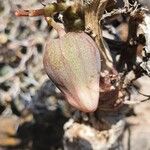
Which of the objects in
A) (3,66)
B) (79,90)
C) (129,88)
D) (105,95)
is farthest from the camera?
(3,66)

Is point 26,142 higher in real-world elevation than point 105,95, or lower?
lower

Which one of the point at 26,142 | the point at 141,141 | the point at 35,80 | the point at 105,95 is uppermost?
the point at 105,95

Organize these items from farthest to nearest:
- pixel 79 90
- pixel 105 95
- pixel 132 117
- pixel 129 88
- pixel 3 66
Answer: pixel 3 66, pixel 132 117, pixel 129 88, pixel 105 95, pixel 79 90

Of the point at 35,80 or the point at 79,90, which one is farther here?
the point at 35,80

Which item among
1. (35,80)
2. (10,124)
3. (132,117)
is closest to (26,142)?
(10,124)

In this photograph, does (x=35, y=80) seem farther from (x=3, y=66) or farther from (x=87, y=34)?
(x=87, y=34)
